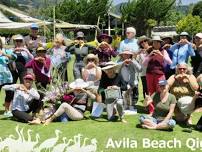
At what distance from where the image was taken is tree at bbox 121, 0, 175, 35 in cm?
6669

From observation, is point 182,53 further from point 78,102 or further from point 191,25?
point 191,25

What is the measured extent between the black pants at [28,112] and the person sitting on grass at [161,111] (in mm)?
2070

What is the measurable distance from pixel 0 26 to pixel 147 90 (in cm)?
3967

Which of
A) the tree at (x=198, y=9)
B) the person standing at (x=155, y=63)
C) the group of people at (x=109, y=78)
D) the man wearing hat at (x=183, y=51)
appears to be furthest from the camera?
the tree at (x=198, y=9)

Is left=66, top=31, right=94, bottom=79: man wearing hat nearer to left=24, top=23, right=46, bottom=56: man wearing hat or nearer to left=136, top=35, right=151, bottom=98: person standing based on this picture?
left=24, top=23, right=46, bottom=56: man wearing hat

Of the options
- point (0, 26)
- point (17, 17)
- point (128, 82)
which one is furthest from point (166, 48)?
point (17, 17)

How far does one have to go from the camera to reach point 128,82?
1040 cm

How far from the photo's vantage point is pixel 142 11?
220 feet

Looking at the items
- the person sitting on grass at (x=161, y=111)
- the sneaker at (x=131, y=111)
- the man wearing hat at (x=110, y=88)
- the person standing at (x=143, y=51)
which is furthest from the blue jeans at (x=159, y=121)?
Result: the person standing at (x=143, y=51)

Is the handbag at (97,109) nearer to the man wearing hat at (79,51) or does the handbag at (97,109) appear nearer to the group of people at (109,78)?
the group of people at (109,78)

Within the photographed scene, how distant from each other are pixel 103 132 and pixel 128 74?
199cm

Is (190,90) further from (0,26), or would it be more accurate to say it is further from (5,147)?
(0,26)

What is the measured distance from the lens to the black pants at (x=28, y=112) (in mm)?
9445

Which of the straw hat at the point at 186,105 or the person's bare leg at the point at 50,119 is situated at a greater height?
the straw hat at the point at 186,105
